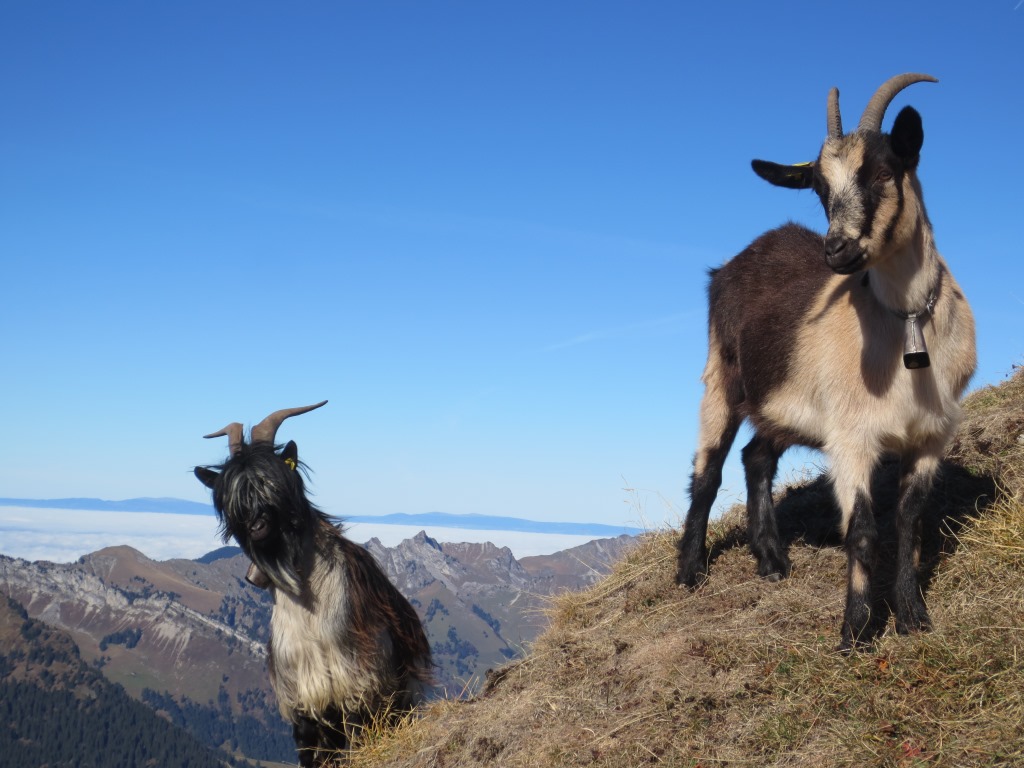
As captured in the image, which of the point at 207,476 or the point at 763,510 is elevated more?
the point at 207,476

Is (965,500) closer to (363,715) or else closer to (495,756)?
(495,756)

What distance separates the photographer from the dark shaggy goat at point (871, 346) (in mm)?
5246

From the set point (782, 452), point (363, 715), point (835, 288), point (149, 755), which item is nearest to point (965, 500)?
point (782, 452)

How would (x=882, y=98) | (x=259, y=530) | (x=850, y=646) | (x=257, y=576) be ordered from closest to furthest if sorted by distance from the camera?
(x=850, y=646) → (x=882, y=98) → (x=259, y=530) → (x=257, y=576)

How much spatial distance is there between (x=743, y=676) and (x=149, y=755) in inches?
7362

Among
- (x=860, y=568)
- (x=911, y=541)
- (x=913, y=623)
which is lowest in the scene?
(x=913, y=623)

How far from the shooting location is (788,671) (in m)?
5.17

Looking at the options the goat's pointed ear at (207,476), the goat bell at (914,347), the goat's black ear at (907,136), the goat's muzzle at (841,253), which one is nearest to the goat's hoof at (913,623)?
the goat bell at (914,347)

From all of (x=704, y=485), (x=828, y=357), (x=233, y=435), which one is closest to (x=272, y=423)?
(x=233, y=435)

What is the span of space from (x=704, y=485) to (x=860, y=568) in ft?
7.49

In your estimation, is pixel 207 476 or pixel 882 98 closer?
pixel 882 98

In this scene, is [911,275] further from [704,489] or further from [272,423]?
[272,423]

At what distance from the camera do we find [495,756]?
5699 millimetres

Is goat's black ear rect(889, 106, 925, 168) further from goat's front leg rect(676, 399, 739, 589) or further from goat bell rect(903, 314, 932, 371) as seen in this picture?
goat's front leg rect(676, 399, 739, 589)
